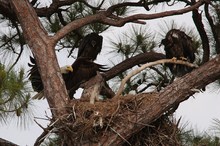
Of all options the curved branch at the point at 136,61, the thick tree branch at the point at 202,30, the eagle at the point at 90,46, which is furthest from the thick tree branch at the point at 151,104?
the eagle at the point at 90,46

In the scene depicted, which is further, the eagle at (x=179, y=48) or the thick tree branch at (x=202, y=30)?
the eagle at (x=179, y=48)

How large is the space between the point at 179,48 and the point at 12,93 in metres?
1.42

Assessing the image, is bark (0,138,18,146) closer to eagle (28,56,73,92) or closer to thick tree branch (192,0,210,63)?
eagle (28,56,73,92)

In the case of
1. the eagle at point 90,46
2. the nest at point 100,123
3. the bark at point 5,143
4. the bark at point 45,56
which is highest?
the eagle at point 90,46

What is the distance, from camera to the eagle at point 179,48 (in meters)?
4.45

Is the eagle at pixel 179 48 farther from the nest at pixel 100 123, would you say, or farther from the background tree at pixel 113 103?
the nest at pixel 100 123

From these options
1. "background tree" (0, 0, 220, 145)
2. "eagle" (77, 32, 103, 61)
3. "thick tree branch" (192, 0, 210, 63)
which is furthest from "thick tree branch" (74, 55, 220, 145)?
"eagle" (77, 32, 103, 61)

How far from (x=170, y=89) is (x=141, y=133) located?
1.02ft

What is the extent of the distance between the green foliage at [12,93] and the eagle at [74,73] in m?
0.44

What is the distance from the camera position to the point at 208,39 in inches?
167

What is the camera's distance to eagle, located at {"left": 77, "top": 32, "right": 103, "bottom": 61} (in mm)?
4676

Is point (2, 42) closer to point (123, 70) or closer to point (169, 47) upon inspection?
point (123, 70)

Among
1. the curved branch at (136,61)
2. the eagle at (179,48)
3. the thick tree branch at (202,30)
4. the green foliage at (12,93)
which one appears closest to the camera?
the green foliage at (12,93)

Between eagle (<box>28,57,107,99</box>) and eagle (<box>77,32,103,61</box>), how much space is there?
1.27 feet
